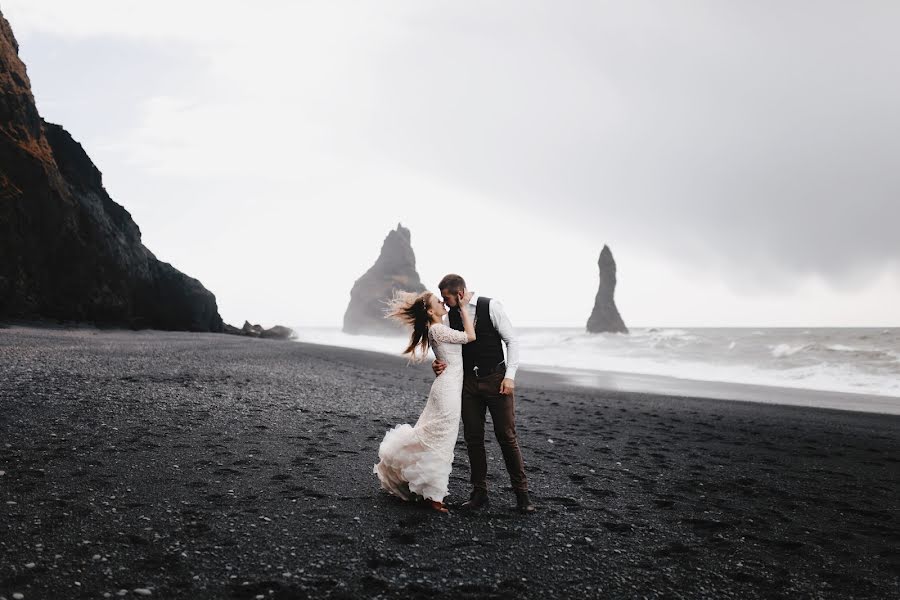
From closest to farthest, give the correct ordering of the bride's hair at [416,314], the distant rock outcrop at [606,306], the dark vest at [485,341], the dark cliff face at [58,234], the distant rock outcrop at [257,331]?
1. the dark vest at [485,341]
2. the bride's hair at [416,314]
3. the dark cliff face at [58,234]
4. the distant rock outcrop at [257,331]
5. the distant rock outcrop at [606,306]

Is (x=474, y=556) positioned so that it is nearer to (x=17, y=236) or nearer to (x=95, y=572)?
(x=95, y=572)

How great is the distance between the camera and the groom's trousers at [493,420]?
5777 mm

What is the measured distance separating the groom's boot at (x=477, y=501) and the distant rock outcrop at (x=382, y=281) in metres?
105

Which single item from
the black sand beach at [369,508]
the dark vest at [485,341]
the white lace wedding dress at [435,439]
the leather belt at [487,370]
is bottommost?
the black sand beach at [369,508]

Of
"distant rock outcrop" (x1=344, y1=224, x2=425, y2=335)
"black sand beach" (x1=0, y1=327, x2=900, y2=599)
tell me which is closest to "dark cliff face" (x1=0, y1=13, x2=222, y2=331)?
"black sand beach" (x1=0, y1=327, x2=900, y2=599)

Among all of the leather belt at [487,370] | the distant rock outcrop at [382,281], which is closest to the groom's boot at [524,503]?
the leather belt at [487,370]

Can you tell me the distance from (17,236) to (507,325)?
24148 millimetres

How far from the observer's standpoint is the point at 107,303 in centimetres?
2586

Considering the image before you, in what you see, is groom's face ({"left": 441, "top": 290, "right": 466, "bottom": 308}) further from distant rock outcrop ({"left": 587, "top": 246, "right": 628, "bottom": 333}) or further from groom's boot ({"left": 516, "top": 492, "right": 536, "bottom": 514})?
distant rock outcrop ({"left": 587, "top": 246, "right": 628, "bottom": 333})

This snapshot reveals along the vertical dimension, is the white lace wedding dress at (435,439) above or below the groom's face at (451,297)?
below

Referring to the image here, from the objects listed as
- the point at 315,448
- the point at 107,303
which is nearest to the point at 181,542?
the point at 315,448

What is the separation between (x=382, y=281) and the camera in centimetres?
11588

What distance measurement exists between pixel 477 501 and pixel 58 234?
25555 millimetres

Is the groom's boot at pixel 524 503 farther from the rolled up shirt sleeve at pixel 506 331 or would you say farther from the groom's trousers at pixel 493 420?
the rolled up shirt sleeve at pixel 506 331
